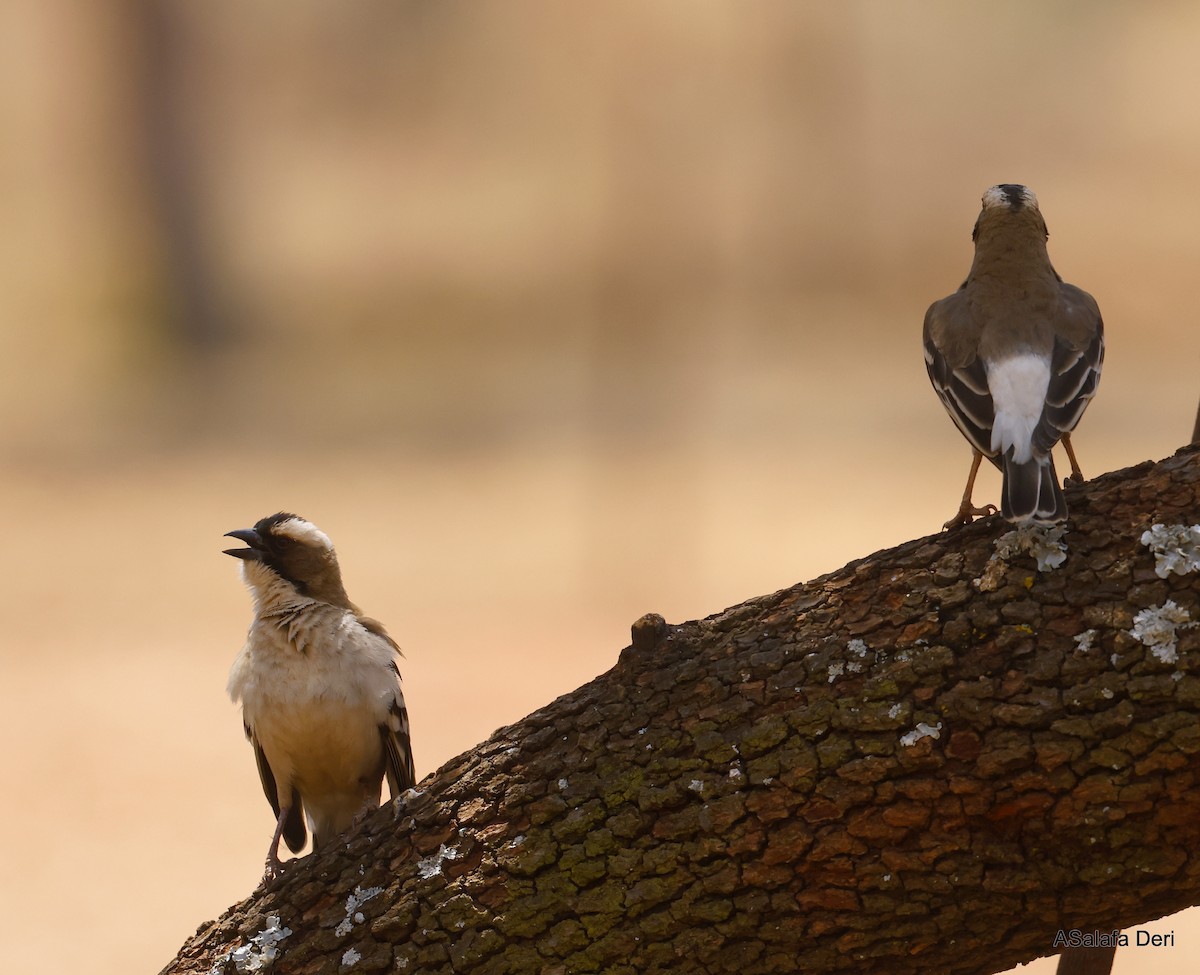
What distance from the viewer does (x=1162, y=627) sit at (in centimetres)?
244

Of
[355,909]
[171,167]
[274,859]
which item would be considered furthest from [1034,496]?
[171,167]

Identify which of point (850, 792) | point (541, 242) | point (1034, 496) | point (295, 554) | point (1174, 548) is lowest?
point (850, 792)

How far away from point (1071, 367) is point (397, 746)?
2.24m

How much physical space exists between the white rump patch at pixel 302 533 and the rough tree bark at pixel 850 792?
184 centimetres

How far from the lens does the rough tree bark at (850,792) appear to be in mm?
2418

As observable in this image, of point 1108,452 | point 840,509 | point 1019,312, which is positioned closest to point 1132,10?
point 1108,452

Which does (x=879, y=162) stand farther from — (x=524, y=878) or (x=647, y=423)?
(x=524, y=878)

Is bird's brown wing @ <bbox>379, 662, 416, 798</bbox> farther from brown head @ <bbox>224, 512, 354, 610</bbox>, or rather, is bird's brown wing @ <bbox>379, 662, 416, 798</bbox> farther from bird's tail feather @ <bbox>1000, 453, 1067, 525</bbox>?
bird's tail feather @ <bbox>1000, 453, 1067, 525</bbox>

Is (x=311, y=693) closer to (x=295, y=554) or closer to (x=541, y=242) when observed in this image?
(x=295, y=554)

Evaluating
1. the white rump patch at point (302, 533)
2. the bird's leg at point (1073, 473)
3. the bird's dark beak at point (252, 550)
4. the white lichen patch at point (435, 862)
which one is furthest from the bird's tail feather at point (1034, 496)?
the bird's dark beak at point (252, 550)

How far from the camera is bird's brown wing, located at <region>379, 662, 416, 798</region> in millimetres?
4289

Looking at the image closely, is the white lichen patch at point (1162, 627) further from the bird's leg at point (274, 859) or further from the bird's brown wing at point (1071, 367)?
the bird's leg at point (274, 859)

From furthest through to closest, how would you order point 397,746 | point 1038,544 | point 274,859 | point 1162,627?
1. point 397,746
2. point 274,859
3. point 1038,544
4. point 1162,627

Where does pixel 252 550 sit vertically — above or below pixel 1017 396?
above
